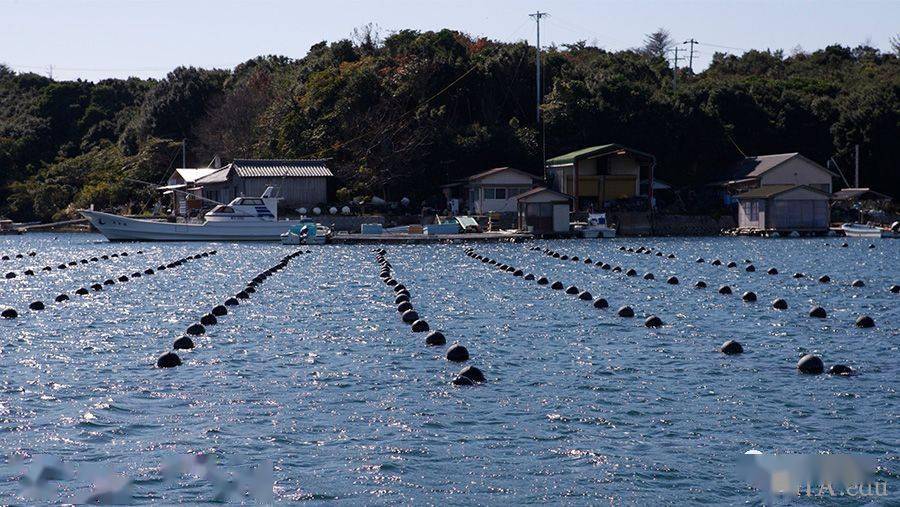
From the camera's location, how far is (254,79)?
10675cm

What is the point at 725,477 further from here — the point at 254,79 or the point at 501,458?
the point at 254,79

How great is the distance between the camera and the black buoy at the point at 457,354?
2197 centimetres

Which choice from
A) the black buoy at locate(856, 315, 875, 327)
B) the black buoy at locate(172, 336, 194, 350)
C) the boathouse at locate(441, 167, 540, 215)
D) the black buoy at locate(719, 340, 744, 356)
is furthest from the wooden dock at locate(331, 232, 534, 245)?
the black buoy at locate(719, 340, 744, 356)

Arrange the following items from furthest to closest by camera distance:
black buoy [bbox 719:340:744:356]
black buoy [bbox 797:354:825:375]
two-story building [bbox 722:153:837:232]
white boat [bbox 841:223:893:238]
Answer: two-story building [bbox 722:153:837:232], white boat [bbox 841:223:893:238], black buoy [bbox 719:340:744:356], black buoy [bbox 797:354:825:375]

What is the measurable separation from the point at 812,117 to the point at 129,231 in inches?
2164

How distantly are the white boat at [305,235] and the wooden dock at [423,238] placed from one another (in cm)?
85

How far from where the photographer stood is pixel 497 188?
270 feet

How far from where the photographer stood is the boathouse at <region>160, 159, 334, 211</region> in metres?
79.9

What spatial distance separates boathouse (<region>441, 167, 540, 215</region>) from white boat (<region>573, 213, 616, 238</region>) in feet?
22.7

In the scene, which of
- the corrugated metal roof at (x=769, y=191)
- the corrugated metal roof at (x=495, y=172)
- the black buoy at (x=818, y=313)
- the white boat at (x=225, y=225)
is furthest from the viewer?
the corrugated metal roof at (x=495, y=172)

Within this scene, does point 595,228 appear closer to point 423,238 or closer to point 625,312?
point 423,238

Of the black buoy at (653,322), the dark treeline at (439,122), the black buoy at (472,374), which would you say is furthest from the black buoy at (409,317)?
the dark treeline at (439,122)

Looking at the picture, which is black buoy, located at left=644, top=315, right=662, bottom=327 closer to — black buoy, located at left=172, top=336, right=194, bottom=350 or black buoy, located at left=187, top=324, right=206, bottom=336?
black buoy, located at left=187, top=324, right=206, bottom=336

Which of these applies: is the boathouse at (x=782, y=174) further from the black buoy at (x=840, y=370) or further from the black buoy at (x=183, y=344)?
the black buoy at (x=183, y=344)
